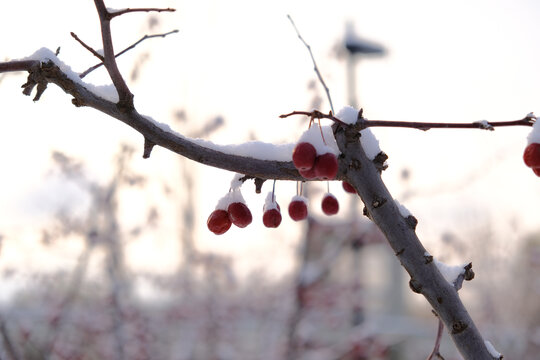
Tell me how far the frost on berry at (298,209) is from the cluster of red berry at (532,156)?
0.69 m

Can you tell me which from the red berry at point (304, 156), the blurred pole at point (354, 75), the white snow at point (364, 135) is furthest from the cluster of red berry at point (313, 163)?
the blurred pole at point (354, 75)

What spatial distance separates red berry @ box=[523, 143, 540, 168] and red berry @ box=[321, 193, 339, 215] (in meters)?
0.72

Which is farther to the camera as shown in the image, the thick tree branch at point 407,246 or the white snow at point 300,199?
the white snow at point 300,199

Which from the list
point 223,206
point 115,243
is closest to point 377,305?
point 115,243

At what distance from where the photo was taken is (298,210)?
1.67 metres

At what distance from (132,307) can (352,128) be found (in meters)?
5.64

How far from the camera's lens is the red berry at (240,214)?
146cm

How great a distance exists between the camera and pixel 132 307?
6250 millimetres

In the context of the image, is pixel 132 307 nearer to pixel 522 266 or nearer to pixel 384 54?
pixel 384 54

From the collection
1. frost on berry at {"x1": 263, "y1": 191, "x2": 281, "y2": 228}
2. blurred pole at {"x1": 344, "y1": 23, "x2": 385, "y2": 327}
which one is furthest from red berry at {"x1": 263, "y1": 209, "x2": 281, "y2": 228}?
blurred pole at {"x1": 344, "y1": 23, "x2": 385, "y2": 327}

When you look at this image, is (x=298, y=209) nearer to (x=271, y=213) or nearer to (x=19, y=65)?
(x=271, y=213)

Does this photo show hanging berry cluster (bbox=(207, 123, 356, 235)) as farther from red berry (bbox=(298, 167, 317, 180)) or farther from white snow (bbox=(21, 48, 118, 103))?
white snow (bbox=(21, 48, 118, 103))

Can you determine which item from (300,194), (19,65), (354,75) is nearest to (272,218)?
(300,194)

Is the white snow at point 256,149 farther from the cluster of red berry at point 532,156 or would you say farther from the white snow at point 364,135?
the cluster of red berry at point 532,156
